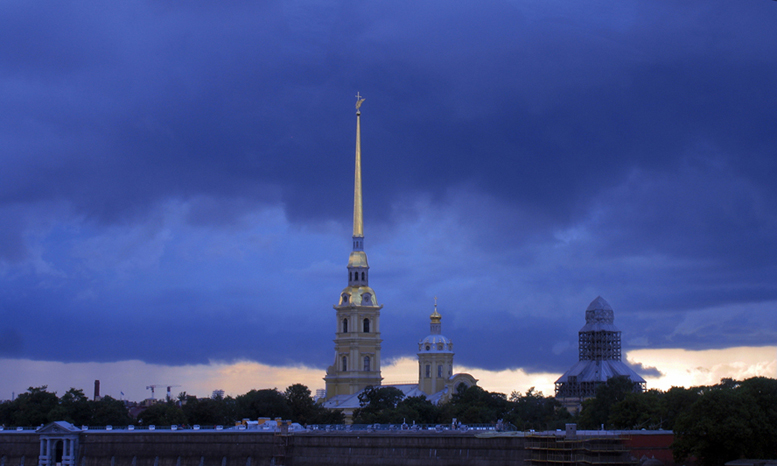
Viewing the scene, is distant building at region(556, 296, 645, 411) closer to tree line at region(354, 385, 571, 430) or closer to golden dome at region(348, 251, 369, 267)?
tree line at region(354, 385, 571, 430)

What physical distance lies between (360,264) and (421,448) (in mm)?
96946

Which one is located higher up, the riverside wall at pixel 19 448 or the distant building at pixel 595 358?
the distant building at pixel 595 358

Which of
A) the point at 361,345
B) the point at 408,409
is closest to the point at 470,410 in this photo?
the point at 408,409

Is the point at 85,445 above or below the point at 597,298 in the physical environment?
below

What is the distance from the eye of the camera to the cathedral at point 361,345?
17912 cm

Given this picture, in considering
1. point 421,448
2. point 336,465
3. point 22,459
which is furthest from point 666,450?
point 22,459

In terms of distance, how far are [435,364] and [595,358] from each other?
27681 millimetres

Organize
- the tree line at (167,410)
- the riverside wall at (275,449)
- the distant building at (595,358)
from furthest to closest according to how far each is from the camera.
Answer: the distant building at (595,358) < the tree line at (167,410) < the riverside wall at (275,449)

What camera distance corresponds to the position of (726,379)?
4316 inches

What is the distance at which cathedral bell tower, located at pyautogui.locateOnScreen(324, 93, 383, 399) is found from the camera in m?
180

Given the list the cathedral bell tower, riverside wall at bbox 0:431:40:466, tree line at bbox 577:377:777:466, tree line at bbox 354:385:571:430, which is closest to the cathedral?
the cathedral bell tower

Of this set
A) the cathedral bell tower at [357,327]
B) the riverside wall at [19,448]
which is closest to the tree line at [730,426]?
the riverside wall at [19,448]

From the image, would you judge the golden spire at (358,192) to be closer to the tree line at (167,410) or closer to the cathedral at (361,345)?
the cathedral at (361,345)

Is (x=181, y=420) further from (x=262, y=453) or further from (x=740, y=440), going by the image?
(x=740, y=440)
